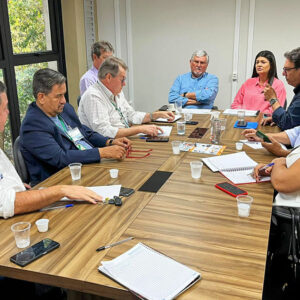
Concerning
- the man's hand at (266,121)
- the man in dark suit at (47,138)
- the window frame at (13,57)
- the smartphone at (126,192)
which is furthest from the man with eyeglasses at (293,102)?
the window frame at (13,57)

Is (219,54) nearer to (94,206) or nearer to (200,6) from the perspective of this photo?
(200,6)

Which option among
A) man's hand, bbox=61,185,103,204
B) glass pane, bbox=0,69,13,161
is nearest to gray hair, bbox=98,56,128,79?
man's hand, bbox=61,185,103,204

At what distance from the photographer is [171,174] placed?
206 centimetres

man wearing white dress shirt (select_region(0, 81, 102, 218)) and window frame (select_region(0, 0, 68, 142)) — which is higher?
window frame (select_region(0, 0, 68, 142))

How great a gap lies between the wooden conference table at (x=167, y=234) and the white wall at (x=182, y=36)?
3.52 m

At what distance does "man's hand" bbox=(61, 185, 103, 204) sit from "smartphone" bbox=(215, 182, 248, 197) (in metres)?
0.63

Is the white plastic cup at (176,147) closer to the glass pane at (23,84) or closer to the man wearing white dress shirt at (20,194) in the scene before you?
the man wearing white dress shirt at (20,194)

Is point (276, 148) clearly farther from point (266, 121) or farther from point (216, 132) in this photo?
point (266, 121)

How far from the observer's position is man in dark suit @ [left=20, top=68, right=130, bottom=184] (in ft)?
7.20

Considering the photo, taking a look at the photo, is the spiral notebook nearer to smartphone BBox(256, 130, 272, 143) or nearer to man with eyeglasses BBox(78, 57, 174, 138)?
smartphone BBox(256, 130, 272, 143)

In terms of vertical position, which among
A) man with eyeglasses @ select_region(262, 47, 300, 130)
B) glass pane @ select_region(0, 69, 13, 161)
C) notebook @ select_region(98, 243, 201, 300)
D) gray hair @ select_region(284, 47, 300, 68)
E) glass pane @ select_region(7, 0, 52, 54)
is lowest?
glass pane @ select_region(0, 69, 13, 161)

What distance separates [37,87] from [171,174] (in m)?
1.04

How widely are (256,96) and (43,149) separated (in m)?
2.74

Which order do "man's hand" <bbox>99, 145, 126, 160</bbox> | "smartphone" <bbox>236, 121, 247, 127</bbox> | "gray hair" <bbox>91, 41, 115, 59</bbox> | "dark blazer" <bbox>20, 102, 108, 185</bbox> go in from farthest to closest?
"gray hair" <bbox>91, 41, 115, 59</bbox>, "smartphone" <bbox>236, 121, 247, 127</bbox>, "man's hand" <bbox>99, 145, 126, 160</bbox>, "dark blazer" <bbox>20, 102, 108, 185</bbox>
